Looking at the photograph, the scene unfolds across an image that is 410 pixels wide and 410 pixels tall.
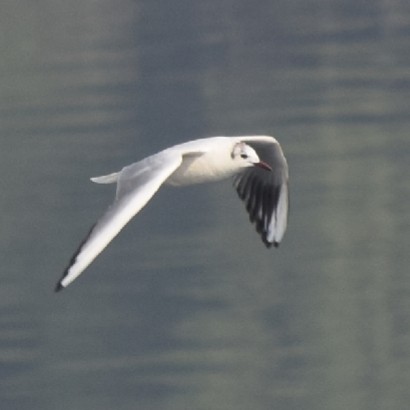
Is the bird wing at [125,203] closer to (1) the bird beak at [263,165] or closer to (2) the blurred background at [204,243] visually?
(1) the bird beak at [263,165]

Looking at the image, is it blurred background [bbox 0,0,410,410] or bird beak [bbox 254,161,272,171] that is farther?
blurred background [bbox 0,0,410,410]

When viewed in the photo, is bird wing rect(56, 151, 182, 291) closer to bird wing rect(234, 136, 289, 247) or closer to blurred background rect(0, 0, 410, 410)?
bird wing rect(234, 136, 289, 247)

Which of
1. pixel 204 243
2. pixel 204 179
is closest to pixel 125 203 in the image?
pixel 204 179

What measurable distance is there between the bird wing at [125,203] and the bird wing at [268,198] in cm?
78

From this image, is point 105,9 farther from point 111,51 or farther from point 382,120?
point 382,120

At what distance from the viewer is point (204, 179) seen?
23.8ft

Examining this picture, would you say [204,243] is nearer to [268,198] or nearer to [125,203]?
[268,198]

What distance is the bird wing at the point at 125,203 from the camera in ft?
20.6

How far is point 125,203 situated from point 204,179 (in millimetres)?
609

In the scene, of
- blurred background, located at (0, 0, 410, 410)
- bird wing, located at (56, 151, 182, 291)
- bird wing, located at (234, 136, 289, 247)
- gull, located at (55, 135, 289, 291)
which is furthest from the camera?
blurred background, located at (0, 0, 410, 410)

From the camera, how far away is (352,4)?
26.3 meters

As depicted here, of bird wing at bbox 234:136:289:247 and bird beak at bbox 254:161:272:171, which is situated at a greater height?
bird beak at bbox 254:161:272:171

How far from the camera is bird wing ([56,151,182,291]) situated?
628 centimetres

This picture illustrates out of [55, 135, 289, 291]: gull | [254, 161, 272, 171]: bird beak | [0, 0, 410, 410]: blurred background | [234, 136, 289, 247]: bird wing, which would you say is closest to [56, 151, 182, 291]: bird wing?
[55, 135, 289, 291]: gull
